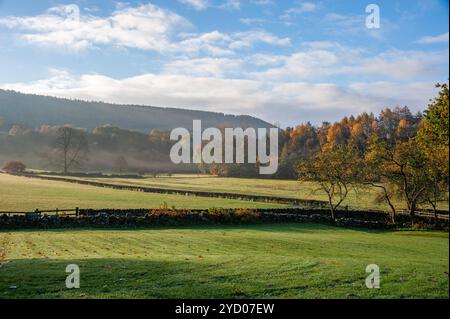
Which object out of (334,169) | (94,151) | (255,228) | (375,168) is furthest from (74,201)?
(94,151)

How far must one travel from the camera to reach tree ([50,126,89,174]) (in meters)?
118

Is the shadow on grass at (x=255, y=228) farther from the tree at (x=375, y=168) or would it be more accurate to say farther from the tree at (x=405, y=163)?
the tree at (x=405, y=163)

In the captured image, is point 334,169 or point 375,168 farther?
point 334,169

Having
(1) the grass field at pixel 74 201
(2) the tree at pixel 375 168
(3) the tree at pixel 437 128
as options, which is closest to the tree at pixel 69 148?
(1) the grass field at pixel 74 201

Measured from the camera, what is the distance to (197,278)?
46.4 ft

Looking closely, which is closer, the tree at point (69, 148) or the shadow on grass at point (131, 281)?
the shadow on grass at point (131, 281)

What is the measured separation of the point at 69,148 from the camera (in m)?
125

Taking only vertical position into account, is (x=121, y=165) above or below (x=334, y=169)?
above

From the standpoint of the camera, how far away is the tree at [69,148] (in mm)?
118312

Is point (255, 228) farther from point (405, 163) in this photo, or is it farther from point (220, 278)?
point (220, 278)

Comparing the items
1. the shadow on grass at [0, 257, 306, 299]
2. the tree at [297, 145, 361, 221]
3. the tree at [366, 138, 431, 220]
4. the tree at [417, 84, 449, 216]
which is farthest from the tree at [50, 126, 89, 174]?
the shadow on grass at [0, 257, 306, 299]

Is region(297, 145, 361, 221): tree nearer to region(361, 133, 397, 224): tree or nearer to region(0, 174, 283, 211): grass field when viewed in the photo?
region(361, 133, 397, 224): tree
